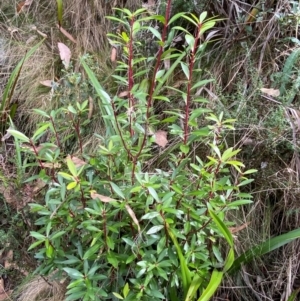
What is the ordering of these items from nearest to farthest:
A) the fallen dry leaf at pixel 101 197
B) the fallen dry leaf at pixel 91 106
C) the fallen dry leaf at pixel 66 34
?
the fallen dry leaf at pixel 101 197
the fallen dry leaf at pixel 91 106
the fallen dry leaf at pixel 66 34

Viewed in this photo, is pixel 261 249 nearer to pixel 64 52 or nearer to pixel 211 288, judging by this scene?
pixel 211 288

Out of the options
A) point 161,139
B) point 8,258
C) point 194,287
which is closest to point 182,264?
point 194,287

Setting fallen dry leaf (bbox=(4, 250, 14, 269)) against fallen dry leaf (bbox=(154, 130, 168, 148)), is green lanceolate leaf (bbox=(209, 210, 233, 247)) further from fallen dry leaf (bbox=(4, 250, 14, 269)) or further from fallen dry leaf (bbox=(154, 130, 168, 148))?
fallen dry leaf (bbox=(4, 250, 14, 269))

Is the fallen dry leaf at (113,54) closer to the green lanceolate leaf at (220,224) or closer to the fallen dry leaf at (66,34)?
the fallen dry leaf at (66,34)

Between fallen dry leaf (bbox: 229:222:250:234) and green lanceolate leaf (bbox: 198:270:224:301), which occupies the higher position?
fallen dry leaf (bbox: 229:222:250:234)


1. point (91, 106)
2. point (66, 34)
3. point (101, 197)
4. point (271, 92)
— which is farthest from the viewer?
point (66, 34)

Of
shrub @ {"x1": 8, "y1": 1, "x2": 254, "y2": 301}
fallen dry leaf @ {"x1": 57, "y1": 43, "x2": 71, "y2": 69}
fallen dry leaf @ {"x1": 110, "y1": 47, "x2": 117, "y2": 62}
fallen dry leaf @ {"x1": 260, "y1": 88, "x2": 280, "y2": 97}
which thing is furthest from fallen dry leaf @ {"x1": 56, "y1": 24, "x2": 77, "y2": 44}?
fallen dry leaf @ {"x1": 260, "y1": 88, "x2": 280, "y2": 97}

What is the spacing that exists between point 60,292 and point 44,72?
31.3 inches

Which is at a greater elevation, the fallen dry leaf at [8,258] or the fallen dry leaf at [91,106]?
the fallen dry leaf at [91,106]

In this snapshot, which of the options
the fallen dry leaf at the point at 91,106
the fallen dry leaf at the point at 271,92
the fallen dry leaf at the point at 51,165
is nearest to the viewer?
the fallen dry leaf at the point at 51,165

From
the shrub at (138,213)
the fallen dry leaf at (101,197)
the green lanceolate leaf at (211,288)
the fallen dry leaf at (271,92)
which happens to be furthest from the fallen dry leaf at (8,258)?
the fallen dry leaf at (271,92)

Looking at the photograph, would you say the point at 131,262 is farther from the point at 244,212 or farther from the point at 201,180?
the point at 244,212

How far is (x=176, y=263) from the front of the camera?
40.5 inches

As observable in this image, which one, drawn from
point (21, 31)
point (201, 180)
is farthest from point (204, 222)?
point (21, 31)
